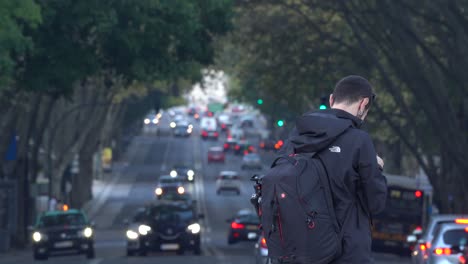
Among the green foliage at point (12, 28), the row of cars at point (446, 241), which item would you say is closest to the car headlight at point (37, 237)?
the green foliage at point (12, 28)

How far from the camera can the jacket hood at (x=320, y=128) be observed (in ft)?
17.5

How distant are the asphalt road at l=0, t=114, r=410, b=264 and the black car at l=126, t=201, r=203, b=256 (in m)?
0.40

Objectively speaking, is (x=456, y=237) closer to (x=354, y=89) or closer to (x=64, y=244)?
(x=354, y=89)

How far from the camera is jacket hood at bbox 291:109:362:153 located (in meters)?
5.33

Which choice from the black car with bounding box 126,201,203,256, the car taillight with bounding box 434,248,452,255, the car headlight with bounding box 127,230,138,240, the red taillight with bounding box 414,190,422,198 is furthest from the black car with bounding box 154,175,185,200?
the car taillight with bounding box 434,248,452,255

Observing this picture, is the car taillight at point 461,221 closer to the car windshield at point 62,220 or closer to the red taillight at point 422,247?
the red taillight at point 422,247

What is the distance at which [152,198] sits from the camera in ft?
225

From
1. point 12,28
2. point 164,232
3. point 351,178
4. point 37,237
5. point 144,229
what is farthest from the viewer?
point 37,237

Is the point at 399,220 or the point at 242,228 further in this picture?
the point at 242,228

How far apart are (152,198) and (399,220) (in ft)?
109

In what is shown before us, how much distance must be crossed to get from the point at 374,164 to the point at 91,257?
2611 cm

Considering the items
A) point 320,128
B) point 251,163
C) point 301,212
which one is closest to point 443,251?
point 320,128

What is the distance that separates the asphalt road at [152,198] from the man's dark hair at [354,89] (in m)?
20.3

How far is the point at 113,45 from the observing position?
85.8 feet
